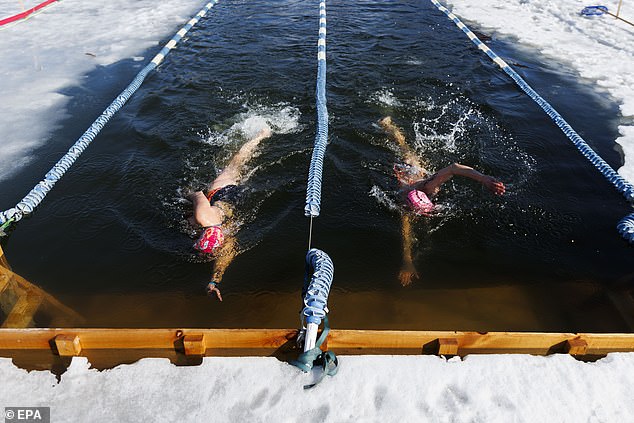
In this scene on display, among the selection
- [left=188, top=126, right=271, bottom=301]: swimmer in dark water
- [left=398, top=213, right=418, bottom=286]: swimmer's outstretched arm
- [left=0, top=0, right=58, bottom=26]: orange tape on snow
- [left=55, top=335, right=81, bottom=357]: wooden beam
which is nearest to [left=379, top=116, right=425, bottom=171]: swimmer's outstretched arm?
[left=398, top=213, right=418, bottom=286]: swimmer's outstretched arm

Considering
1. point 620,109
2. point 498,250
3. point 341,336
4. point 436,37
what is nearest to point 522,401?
point 341,336

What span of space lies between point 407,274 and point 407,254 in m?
0.29

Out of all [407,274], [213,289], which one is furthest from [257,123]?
[407,274]

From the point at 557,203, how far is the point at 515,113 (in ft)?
7.59

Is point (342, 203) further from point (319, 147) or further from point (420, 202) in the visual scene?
point (319, 147)

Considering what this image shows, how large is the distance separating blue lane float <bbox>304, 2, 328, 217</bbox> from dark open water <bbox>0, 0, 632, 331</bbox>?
0.43 feet

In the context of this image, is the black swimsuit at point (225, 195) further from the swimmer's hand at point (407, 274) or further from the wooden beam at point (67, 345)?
the wooden beam at point (67, 345)

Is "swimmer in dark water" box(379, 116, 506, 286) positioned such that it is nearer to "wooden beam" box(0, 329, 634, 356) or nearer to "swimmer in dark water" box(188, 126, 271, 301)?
"wooden beam" box(0, 329, 634, 356)

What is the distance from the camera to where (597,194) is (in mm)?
5133

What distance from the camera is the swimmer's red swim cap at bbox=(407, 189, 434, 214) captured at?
4.78 meters

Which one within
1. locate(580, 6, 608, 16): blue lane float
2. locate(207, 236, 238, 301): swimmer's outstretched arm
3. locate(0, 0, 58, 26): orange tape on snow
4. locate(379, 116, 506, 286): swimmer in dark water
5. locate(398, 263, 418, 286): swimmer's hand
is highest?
locate(0, 0, 58, 26): orange tape on snow

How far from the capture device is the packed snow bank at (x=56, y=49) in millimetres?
6156

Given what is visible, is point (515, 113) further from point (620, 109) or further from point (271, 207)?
point (271, 207)

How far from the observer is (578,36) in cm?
966
